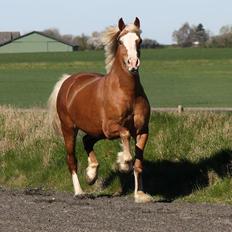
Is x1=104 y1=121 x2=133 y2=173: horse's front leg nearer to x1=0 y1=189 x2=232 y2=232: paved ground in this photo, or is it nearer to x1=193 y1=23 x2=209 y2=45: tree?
x1=0 y1=189 x2=232 y2=232: paved ground

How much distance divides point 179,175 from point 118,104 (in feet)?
8.48

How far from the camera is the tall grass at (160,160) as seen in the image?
14031 mm

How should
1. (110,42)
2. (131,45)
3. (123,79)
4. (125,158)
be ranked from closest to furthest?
(125,158) → (131,45) → (123,79) → (110,42)

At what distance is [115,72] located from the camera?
12742 mm

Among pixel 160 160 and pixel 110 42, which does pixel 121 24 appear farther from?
pixel 160 160

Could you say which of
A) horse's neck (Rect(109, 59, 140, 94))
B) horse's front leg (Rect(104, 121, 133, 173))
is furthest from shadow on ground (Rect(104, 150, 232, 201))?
horse's neck (Rect(109, 59, 140, 94))

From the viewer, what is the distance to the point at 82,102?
13.5 metres

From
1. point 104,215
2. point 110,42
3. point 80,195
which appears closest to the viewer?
point 104,215

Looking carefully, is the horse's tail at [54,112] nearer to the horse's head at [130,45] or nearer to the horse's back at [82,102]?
the horse's back at [82,102]

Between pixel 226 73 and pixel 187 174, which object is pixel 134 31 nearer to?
pixel 187 174

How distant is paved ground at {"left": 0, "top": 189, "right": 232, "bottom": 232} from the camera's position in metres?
9.80

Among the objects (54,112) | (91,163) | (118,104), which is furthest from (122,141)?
(54,112)

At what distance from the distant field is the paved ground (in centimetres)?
2007

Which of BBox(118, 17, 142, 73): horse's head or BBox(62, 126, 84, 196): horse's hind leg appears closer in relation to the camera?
BBox(118, 17, 142, 73): horse's head
